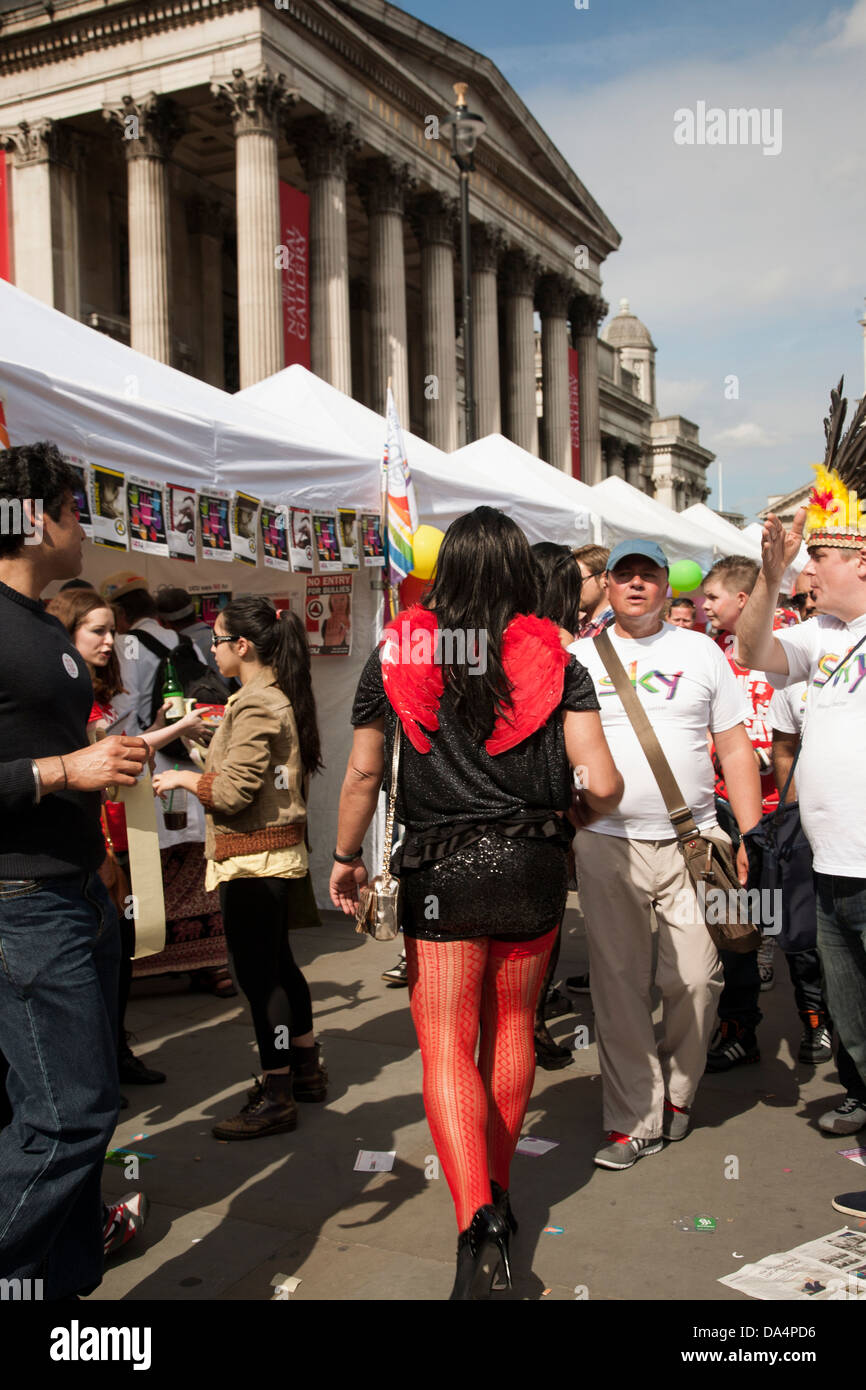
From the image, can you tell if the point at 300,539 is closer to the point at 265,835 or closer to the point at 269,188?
the point at 265,835

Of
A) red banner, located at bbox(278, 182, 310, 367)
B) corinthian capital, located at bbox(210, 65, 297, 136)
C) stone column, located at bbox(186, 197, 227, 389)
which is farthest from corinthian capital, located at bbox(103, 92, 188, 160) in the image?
stone column, located at bbox(186, 197, 227, 389)

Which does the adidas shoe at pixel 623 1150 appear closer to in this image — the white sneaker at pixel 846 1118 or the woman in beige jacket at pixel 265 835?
the white sneaker at pixel 846 1118

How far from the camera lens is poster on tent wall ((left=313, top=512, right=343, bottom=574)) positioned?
7.41 metres

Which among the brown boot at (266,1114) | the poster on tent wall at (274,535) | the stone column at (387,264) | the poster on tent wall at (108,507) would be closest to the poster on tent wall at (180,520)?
the poster on tent wall at (108,507)

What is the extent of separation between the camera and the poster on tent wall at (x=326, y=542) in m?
7.41

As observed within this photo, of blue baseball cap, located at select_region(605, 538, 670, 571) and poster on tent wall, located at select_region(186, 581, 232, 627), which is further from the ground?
poster on tent wall, located at select_region(186, 581, 232, 627)

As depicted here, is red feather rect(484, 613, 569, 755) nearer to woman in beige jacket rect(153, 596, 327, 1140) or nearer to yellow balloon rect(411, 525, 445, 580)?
woman in beige jacket rect(153, 596, 327, 1140)

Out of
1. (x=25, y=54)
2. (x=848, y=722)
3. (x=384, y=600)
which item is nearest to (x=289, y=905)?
(x=848, y=722)

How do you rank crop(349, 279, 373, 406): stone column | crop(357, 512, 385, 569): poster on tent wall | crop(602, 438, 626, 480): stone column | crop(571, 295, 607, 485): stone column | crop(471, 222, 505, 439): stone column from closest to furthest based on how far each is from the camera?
crop(357, 512, 385, 569): poster on tent wall < crop(471, 222, 505, 439): stone column < crop(349, 279, 373, 406): stone column < crop(571, 295, 607, 485): stone column < crop(602, 438, 626, 480): stone column

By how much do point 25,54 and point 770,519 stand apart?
2898cm

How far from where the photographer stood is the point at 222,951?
666 cm

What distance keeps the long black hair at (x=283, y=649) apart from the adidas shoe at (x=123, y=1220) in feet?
5.93

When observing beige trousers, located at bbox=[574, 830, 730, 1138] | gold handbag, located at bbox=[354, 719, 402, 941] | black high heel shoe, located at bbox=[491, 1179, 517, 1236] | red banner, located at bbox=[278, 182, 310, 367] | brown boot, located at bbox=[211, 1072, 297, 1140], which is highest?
red banner, located at bbox=[278, 182, 310, 367]

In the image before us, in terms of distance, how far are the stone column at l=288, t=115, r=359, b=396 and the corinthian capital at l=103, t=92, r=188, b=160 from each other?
332 centimetres
